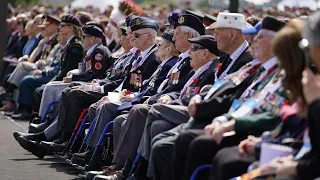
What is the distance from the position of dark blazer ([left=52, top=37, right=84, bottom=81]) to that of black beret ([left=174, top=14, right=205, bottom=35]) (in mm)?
3730

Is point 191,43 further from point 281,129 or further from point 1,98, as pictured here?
point 1,98

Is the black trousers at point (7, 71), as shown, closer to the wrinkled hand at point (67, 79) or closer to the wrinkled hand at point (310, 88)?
the wrinkled hand at point (67, 79)

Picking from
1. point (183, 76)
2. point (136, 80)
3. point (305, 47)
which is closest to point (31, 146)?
point (136, 80)

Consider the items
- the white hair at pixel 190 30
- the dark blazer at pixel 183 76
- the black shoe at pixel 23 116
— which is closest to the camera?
the dark blazer at pixel 183 76

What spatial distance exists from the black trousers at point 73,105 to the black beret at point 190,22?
75.5 inches

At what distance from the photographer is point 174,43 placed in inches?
391

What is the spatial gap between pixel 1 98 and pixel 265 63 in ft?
38.2

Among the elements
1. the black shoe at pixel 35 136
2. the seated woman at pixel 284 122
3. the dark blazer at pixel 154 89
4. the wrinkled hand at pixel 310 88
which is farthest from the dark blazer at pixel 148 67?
the wrinkled hand at pixel 310 88

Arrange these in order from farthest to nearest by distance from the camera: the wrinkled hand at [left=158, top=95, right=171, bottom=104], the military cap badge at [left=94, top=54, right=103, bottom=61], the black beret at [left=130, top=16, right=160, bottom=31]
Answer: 1. the military cap badge at [left=94, top=54, right=103, bottom=61]
2. the black beret at [left=130, top=16, right=160, bottom=31]
3. the wrinkled hand at [left=158, top=95, right=171, bottom=104]

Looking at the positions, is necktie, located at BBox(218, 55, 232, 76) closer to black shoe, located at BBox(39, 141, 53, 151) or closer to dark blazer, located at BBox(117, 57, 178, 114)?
dark blazer, located at BBox(117, 57, 178, 114)

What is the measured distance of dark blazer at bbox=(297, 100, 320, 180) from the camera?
552cm

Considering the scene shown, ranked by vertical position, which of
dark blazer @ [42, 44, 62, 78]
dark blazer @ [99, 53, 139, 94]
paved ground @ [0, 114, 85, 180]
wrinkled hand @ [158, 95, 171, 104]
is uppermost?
wrinkled hand @ [158, 95, 171, 104]

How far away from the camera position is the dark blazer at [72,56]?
43.5ft

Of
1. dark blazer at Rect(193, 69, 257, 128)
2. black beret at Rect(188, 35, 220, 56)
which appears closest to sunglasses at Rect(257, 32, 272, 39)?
dark blazer at Rect(193, 69, 257, 128)
